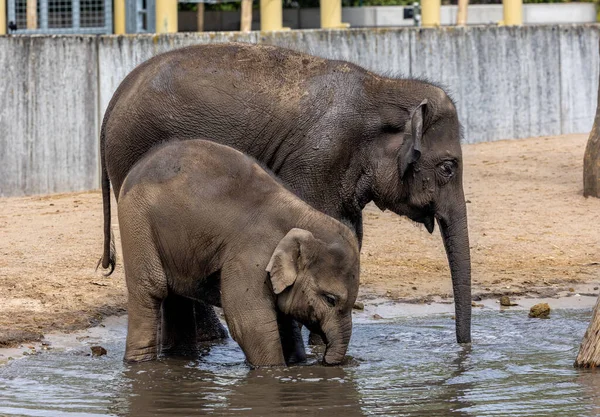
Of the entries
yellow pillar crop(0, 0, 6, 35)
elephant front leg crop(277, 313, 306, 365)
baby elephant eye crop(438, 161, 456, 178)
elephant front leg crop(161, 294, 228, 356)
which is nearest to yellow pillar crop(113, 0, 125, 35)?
yellow pillar crop(0, 0, 6, 35)

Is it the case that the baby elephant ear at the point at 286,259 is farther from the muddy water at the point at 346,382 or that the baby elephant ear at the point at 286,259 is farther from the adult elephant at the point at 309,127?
the adult elephant at the point at 309,127

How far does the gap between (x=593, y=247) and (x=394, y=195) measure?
3.93m

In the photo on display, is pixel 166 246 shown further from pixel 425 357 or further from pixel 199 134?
pixel 425 357

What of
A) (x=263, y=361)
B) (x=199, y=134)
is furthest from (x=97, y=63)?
(x=263, y=361)

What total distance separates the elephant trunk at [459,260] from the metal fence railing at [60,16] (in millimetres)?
14761

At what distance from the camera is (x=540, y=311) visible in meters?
9.47

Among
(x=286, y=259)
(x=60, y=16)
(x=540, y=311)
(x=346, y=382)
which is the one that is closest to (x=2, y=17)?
(x=60, y=16)

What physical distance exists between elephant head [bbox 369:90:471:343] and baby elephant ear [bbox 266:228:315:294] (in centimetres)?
116

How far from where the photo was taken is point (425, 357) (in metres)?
8.24

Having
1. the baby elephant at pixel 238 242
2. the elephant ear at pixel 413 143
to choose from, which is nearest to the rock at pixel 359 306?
the elephant ear at pixel 413 143

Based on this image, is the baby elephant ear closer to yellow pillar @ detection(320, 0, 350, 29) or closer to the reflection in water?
the reflection in water

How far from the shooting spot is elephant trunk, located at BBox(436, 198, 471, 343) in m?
8.41

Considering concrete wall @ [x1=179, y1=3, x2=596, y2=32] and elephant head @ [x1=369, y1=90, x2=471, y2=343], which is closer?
elephant head @ [x1=369, y1=90, x2=471, y2=343]

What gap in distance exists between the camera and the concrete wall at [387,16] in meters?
27.0
